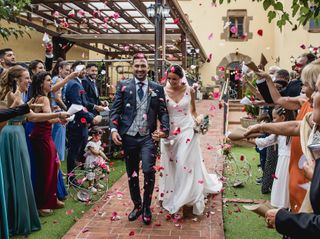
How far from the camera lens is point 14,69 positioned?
4.18 meters

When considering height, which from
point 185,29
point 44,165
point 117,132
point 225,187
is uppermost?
point 185,29

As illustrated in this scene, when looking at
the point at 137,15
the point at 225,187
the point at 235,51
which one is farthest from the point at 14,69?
the point at 235,51

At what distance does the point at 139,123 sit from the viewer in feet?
15.2

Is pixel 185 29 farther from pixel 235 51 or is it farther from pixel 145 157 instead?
pixel 235 51

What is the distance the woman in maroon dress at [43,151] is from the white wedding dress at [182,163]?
1422 mm

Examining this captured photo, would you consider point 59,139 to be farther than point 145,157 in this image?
Yes

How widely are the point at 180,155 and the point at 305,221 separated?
10.8 ft

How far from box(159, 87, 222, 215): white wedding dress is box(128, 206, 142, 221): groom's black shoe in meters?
0.37

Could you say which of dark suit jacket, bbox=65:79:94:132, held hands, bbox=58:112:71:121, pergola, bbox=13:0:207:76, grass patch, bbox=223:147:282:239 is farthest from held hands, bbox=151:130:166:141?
pergola, bbox=13:0:207:76

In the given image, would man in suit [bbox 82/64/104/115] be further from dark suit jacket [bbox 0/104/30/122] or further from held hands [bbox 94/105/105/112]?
dark suit jacket [bbox 0/104/30/122]

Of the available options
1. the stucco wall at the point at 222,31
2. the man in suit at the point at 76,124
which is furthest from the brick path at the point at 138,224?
the stucco wall at the point at 222,31

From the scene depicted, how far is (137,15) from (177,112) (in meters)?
7.87

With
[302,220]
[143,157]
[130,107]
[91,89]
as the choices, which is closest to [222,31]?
[91,89]

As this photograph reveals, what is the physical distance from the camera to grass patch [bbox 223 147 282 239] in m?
4.43
